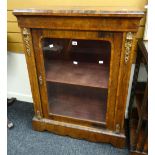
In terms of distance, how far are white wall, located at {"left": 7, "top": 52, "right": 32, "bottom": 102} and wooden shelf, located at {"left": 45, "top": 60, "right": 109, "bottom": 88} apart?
1.58 feet

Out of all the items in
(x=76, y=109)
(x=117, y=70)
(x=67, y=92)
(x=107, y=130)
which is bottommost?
(x=107, y=130)

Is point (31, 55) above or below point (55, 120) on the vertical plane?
above

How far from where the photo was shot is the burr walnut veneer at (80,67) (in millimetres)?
1023

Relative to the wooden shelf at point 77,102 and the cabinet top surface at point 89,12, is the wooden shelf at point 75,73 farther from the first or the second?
the cabinet top surface at point 89,12

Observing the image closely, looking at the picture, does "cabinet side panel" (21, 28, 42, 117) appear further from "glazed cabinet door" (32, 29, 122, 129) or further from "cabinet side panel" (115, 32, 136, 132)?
"cabinet side panel" (115, 32, 136, 132)

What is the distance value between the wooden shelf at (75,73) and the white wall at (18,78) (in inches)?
19.0

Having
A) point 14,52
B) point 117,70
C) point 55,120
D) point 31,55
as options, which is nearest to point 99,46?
point 117,70

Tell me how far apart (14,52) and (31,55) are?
55cm

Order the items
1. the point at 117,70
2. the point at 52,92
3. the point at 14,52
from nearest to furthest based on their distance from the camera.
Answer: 1. the point at 117,70
2. the point at 52,92
3. the point at 14,52

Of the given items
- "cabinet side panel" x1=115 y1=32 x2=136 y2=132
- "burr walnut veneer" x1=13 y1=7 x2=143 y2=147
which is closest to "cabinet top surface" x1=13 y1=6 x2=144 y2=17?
"burr walnut veneer" x1=13 y1=7 x2=143 y2=147

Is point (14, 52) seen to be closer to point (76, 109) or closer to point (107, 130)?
point (76, 109)

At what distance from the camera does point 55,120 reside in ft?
4.88

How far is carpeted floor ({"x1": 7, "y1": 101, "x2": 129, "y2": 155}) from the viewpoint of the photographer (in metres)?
1.40
